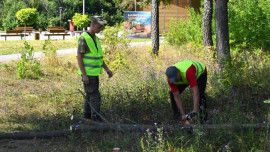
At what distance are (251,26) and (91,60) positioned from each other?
9.30 metres

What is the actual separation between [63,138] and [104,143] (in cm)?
77

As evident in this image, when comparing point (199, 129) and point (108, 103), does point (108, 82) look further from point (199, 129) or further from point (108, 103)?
point (199, 129)

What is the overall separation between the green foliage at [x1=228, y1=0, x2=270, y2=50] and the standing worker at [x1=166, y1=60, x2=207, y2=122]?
26.3 feet

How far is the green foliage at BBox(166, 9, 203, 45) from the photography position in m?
16.5

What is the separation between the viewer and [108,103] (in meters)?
7.32

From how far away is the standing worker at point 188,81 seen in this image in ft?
18.1

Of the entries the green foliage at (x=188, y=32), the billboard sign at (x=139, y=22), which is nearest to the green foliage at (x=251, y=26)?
the green foliage at (x=188, y=32)

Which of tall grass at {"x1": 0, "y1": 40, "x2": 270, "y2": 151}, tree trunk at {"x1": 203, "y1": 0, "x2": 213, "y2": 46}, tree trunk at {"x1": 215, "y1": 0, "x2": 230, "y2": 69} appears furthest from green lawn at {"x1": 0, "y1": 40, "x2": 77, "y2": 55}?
tree trunk at {"x1": 215, "y1": 0, "x2": 230, "y2": 69}

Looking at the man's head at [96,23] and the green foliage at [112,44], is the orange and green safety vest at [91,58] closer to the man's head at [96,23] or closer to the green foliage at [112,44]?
the man's head at [96,23]

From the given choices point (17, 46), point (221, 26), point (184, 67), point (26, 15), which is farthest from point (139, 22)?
point (184, 67)

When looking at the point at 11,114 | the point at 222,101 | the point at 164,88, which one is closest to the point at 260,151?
the point at 222,101

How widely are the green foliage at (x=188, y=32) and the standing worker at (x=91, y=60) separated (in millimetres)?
10090

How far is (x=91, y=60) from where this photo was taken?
615 centimetres

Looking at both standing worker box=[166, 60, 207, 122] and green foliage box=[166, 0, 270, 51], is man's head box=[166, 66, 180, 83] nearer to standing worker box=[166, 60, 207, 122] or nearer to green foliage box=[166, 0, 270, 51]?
standing worker box=[166, 60, 207, 122]
